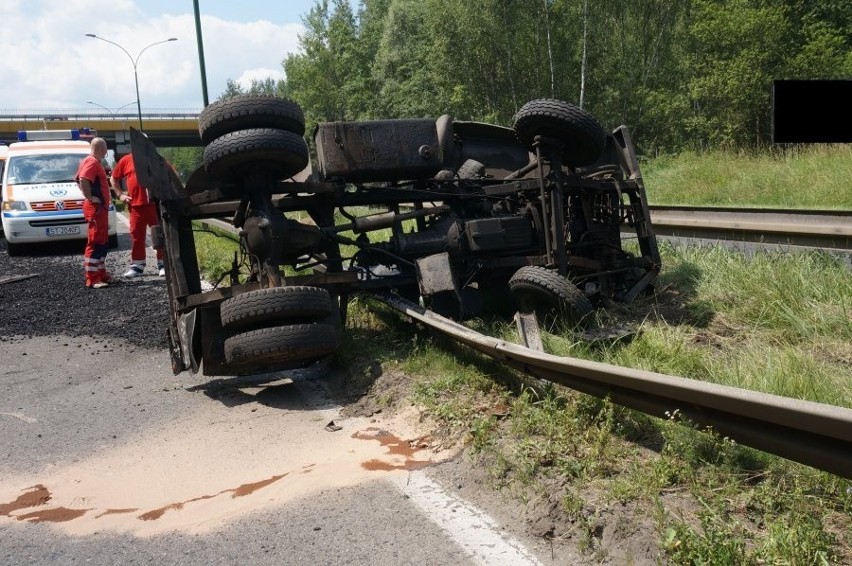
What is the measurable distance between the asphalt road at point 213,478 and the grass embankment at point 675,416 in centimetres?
30

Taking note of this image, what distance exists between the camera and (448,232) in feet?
21.2

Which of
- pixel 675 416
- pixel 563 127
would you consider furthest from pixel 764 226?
pixel 675 416

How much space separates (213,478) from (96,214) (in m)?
7.98

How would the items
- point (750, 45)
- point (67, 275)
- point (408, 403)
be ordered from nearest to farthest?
point (408, 403) → point (67, 275) → point (750, 45)

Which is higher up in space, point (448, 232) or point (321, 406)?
point (448, 232)

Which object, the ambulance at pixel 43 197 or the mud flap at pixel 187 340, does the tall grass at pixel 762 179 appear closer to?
the mud flap at pixel 187 340

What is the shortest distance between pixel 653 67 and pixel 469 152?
3101cm

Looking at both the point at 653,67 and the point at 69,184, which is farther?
the point at 653,67

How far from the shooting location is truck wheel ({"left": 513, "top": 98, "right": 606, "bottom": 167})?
601 cm

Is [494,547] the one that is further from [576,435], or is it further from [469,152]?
[469,152]

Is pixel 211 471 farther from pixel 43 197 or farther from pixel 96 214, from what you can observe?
pixel 43 197

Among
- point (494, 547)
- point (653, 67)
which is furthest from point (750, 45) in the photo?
point (494, 547)

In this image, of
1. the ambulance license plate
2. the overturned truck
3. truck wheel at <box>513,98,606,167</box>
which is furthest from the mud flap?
the ambulance license plate

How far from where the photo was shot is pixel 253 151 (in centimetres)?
548
